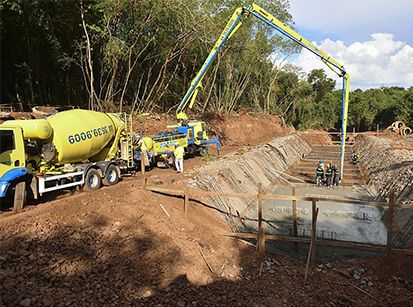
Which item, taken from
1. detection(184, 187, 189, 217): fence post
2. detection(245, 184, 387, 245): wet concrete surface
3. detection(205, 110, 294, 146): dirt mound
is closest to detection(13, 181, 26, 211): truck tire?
detection(184, 187, 189, 217): fence post

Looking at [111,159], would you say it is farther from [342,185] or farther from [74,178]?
[342,185]

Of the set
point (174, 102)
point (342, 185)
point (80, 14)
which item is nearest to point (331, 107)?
point (174, 102)

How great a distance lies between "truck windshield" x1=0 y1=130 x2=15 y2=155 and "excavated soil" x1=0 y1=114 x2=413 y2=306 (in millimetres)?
1868

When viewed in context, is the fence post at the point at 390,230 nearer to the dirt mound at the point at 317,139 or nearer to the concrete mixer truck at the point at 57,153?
the concrete mixer truck at the point at 57,153

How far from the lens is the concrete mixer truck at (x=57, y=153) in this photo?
32.8 ft

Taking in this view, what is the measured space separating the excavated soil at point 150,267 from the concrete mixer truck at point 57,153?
90 cm

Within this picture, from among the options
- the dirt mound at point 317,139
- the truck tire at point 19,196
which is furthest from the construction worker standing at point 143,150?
the dirt mound at point 317,139

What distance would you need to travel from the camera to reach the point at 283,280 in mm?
8531

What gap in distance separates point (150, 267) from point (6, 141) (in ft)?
18.5

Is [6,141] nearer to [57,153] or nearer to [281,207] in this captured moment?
[57,153]

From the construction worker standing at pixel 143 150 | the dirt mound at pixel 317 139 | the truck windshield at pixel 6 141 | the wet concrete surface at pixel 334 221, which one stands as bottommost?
the wet concrete surface at pixel 334 221

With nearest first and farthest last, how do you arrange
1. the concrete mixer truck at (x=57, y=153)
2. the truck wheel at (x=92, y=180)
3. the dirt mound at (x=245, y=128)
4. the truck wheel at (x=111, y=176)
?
1. the concrete mixer truck at (x=57, y=153)
2. the truck wheel at (x=92, y=180)
3. the truck wheel at (x=111, y=176)
4. the dirt mound at (x=245, y=128)

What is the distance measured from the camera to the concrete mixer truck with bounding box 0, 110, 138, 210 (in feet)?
32.8

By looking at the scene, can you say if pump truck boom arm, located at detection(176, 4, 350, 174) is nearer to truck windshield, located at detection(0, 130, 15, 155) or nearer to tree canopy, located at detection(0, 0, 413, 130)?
tree canopy, located at detection(0, 0, 413, 130)
